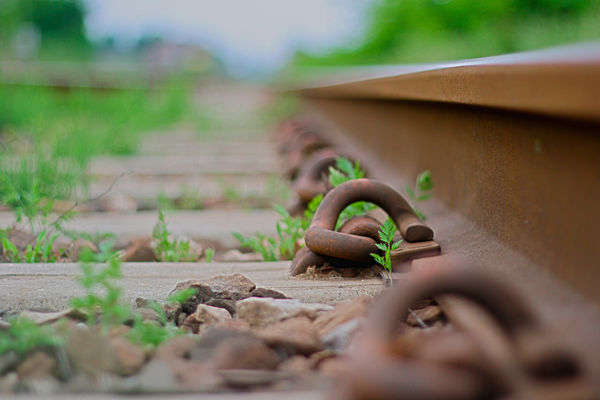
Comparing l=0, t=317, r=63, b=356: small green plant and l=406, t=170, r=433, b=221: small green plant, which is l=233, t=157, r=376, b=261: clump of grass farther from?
l=0, t=317, r=63, b=356: small green plant

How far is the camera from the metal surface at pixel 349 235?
1.87m

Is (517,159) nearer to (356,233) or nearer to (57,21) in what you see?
(356,233)

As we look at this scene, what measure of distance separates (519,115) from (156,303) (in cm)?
102

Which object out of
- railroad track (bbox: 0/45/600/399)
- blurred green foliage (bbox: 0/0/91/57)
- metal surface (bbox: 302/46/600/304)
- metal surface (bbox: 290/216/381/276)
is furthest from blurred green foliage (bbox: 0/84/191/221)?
blurred green foliage (bbox: 0/0/91/57)

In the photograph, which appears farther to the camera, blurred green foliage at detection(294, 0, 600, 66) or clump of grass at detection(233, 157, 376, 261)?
blurred green foliage at detection(294, 0, 600, 66)

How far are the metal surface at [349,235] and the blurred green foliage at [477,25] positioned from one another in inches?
142

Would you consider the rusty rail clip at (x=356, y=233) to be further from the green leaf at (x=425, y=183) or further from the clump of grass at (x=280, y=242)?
the green leaf at (x=425, y=183)

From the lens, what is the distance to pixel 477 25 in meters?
7.13

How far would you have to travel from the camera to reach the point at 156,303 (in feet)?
5.71

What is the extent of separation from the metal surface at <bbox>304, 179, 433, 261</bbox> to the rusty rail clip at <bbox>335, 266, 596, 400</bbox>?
797 millimetres

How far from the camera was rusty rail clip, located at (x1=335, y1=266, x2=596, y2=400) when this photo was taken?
0.92 meters

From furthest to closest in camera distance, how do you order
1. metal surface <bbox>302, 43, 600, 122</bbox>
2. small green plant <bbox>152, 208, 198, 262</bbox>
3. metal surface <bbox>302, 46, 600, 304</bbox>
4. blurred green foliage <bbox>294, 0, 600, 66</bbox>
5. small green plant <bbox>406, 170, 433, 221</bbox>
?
blurred green foliage <bbox>294, 0, 600, 66</bbox>, small green plant <bbox>406, 170, 433, 221</bbox>, small green plant <bbox>152, 208, 198, 262</bbox>, metal surface <bbox>302, 46, 600, 304</bbox>, metal surface <bbox>302, 43, 600, 122</bbox>

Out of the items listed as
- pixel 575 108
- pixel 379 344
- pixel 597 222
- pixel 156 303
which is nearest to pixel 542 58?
pixel 575 108

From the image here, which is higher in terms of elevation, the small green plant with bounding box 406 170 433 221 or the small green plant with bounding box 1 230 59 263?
the small green plant with bounding box 406 170 433 221
